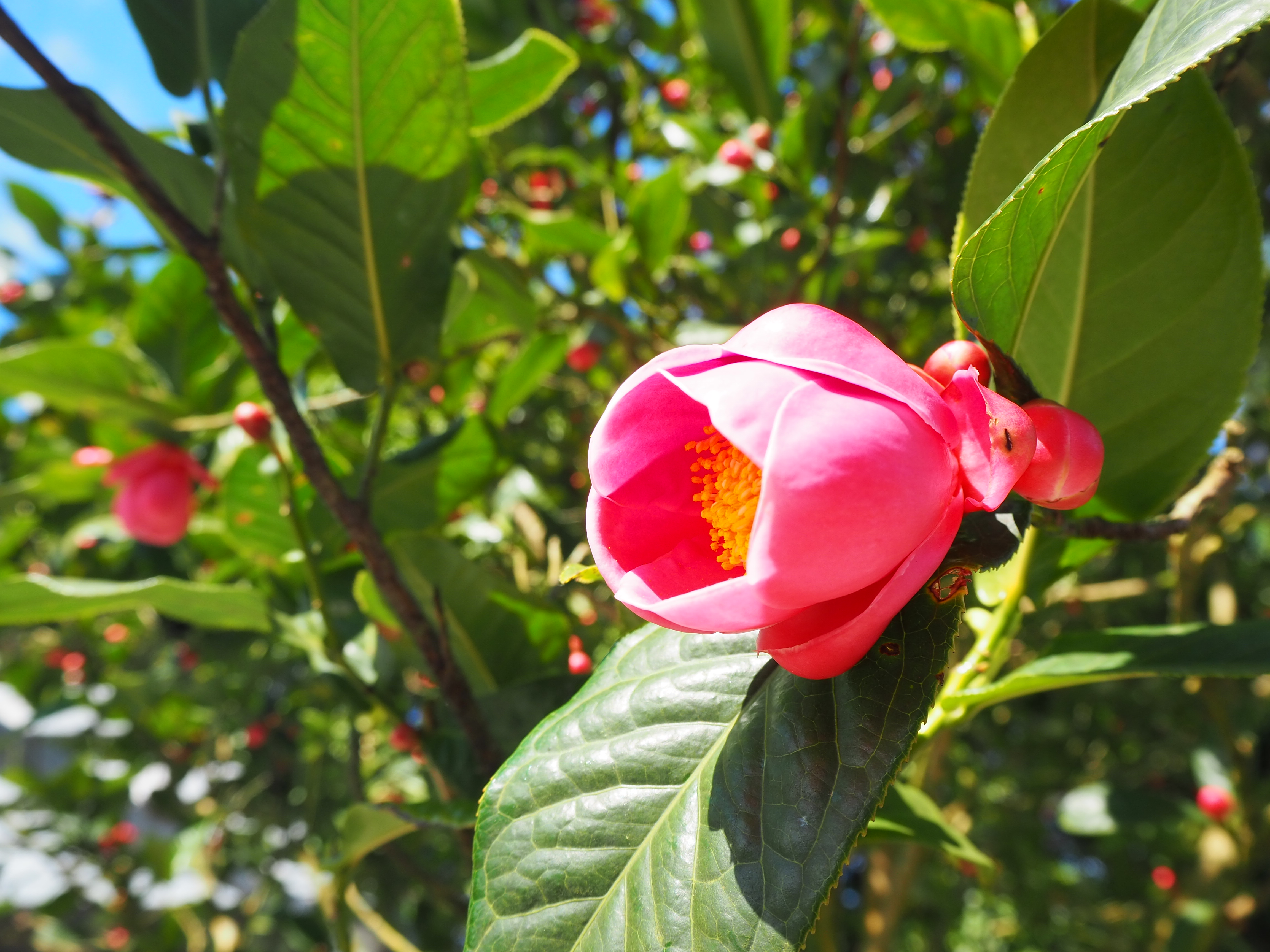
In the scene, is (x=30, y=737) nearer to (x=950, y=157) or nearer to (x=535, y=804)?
(x=535, y=804)

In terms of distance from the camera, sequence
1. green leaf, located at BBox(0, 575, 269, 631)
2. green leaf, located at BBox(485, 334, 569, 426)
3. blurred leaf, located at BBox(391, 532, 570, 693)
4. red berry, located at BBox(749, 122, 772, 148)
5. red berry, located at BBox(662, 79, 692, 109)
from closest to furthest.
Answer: green leaf, located at BBox(0, 575, 269, 631)
blurred leaf, located at BBox(391, 532, 570, 693)
green leaf, located at BBox(485, 334, 569, 426)
red berry, located at BBox(749, 122, 772, 148)
red berry, located at BBox(662, 79, 692, 109)

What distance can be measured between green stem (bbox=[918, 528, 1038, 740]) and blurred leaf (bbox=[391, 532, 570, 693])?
1.73ft

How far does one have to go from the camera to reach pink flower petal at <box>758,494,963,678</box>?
0.47 meters

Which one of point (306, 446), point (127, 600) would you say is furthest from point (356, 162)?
point (127, 600)

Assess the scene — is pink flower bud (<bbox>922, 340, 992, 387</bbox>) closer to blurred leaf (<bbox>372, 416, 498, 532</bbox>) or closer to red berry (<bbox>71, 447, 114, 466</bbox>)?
blurred leaf (<bbox>372, 416, 498, 532</bbox>)

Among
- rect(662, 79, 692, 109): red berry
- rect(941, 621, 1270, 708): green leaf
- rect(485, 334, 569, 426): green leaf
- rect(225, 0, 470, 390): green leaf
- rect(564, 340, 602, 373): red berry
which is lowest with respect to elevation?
rect(941, 621, 1270, 708): green leaf

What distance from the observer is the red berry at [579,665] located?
1.02 metres

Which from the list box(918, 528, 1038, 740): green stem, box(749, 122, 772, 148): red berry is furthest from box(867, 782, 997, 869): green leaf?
box(749, 122, 772, 148): red berry

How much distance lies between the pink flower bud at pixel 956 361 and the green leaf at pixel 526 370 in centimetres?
121

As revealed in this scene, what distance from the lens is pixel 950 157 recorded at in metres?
2.19

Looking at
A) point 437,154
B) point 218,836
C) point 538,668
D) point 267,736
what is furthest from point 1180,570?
point 218,836

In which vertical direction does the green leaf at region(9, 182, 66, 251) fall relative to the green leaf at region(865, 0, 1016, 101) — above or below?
above

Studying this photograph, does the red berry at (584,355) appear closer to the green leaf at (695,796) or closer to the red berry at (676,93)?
the red berry at (676,93)

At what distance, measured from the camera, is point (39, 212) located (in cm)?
265
